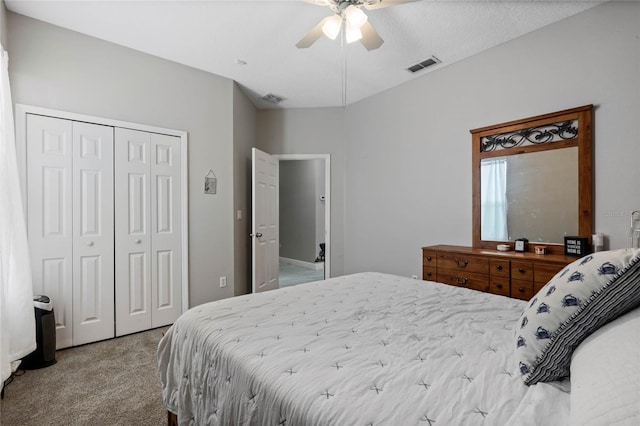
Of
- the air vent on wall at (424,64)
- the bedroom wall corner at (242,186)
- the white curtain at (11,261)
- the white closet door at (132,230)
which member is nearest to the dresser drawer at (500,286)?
the air vent on wall at (424,64)

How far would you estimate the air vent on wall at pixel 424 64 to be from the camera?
3218 mm

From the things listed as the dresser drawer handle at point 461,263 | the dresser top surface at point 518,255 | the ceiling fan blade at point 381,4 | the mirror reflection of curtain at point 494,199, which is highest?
the ceiling fan blade at point 381,4

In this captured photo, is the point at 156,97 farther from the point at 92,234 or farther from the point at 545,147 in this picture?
the point at 545,147

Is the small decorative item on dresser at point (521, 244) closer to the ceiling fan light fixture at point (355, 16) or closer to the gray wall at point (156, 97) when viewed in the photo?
the ceiling fan light fixture at point (355, 16)

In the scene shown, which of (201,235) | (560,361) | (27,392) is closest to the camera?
(560,361)

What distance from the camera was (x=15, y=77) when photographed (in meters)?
2.47

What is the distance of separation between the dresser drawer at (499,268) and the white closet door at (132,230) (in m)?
3.27

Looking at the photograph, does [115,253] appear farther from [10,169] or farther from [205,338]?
[205,338]

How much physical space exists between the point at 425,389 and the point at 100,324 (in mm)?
3118

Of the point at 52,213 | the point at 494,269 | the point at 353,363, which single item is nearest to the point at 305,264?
the point at 494,269

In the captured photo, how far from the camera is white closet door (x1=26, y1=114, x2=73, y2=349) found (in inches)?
99.7

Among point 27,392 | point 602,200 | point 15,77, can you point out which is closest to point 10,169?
point 15,77

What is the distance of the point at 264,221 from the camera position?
4.19 metres

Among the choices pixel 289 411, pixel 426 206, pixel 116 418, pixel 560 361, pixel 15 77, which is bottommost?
pixel 116 418
